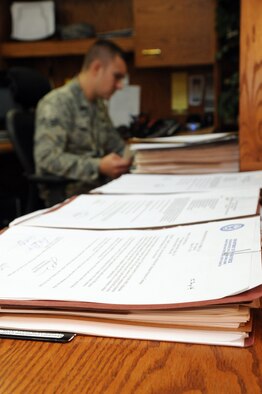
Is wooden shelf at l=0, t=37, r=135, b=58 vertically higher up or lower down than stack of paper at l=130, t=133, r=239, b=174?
higher up

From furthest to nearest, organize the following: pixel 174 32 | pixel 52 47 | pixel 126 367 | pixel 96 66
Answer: pixel 52 47
pixel 174 32
pixel 96 66
pixel 126 367

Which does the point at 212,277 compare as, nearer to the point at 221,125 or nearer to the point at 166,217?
the point at 166,217

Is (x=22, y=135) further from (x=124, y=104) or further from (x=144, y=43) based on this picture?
(x=124, y=104)

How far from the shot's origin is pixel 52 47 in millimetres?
3035

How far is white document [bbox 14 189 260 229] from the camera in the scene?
69 centimetres

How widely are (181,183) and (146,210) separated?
0.95ft

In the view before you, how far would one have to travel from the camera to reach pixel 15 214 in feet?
9.41

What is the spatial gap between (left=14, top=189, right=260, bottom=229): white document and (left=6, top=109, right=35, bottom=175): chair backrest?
1285 millimetres

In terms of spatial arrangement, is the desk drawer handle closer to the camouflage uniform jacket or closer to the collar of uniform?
the camouflage uniform jacket

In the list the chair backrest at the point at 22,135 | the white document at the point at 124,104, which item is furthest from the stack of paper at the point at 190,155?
the white document at the point at 124,104

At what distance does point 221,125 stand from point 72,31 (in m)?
1.14

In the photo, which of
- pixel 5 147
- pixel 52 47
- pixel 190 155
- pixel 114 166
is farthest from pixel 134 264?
pixel 52 47

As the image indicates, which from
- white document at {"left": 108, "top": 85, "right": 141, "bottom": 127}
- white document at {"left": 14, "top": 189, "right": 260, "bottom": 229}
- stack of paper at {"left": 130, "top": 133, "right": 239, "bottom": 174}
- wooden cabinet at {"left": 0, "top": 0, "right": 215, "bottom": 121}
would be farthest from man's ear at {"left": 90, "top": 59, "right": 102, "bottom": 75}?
white document at {"left": 14, "top": 189, "right": 260, "bottom": 229}

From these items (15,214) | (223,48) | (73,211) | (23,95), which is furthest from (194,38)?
(73,211)
